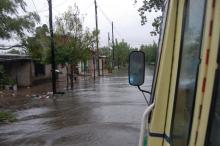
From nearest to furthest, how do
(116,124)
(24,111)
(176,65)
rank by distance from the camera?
1. (176,65)
2. (116,124)
3. (24,111)

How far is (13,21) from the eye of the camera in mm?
15703

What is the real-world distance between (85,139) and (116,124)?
7.84 feet

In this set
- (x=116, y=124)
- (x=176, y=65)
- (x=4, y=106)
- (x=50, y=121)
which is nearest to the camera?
(x=176, y=65)

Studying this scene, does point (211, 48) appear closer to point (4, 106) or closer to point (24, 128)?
point (24, 128)

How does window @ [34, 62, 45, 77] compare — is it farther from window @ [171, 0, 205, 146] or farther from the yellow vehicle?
window @ [171, 0, 205, 146]

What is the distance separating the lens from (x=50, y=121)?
14656mm

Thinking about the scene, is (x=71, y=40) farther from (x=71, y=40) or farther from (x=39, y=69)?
(x=39, y=69)

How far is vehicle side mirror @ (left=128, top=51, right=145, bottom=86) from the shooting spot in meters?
3.67

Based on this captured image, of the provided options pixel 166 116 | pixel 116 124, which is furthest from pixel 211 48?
pixel 116 124

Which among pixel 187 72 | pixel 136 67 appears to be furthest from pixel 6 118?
pixel 187 72

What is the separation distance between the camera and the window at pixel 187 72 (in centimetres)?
240

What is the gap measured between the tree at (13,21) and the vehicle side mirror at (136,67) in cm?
1204

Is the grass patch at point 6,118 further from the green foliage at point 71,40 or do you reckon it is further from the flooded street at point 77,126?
the green foliage at point 71,40

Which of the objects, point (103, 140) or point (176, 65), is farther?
point (103, 140)
